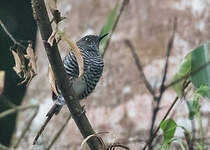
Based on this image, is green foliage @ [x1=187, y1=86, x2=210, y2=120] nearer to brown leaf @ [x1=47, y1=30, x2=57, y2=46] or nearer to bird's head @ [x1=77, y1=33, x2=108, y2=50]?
brown leaf @ [x1=47, y1=30, x2=57, y2=46]

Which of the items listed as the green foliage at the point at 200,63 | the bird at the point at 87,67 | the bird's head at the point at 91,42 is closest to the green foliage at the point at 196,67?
the green foliage at the point at 200,63

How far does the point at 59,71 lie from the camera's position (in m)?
1.43

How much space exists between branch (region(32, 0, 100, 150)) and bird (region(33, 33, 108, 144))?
95 centimetres

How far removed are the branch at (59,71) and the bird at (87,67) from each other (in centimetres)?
95

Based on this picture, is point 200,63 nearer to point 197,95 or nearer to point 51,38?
point 197,95

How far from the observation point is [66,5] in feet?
11.7

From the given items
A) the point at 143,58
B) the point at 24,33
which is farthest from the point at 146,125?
the point at 24,33

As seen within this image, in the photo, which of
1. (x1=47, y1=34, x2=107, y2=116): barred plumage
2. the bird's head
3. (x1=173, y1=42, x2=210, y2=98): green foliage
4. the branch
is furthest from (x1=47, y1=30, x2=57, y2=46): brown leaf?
the bird's head

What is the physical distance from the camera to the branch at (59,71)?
1.33 m

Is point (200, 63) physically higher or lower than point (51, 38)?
lower

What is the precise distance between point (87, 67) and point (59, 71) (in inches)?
53.3

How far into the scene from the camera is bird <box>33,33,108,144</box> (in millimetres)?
2626

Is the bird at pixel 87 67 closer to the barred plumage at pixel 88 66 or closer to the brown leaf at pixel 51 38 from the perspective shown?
the barred plumage at pixel 88 66

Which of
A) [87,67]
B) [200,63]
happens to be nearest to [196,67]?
[200,63]
